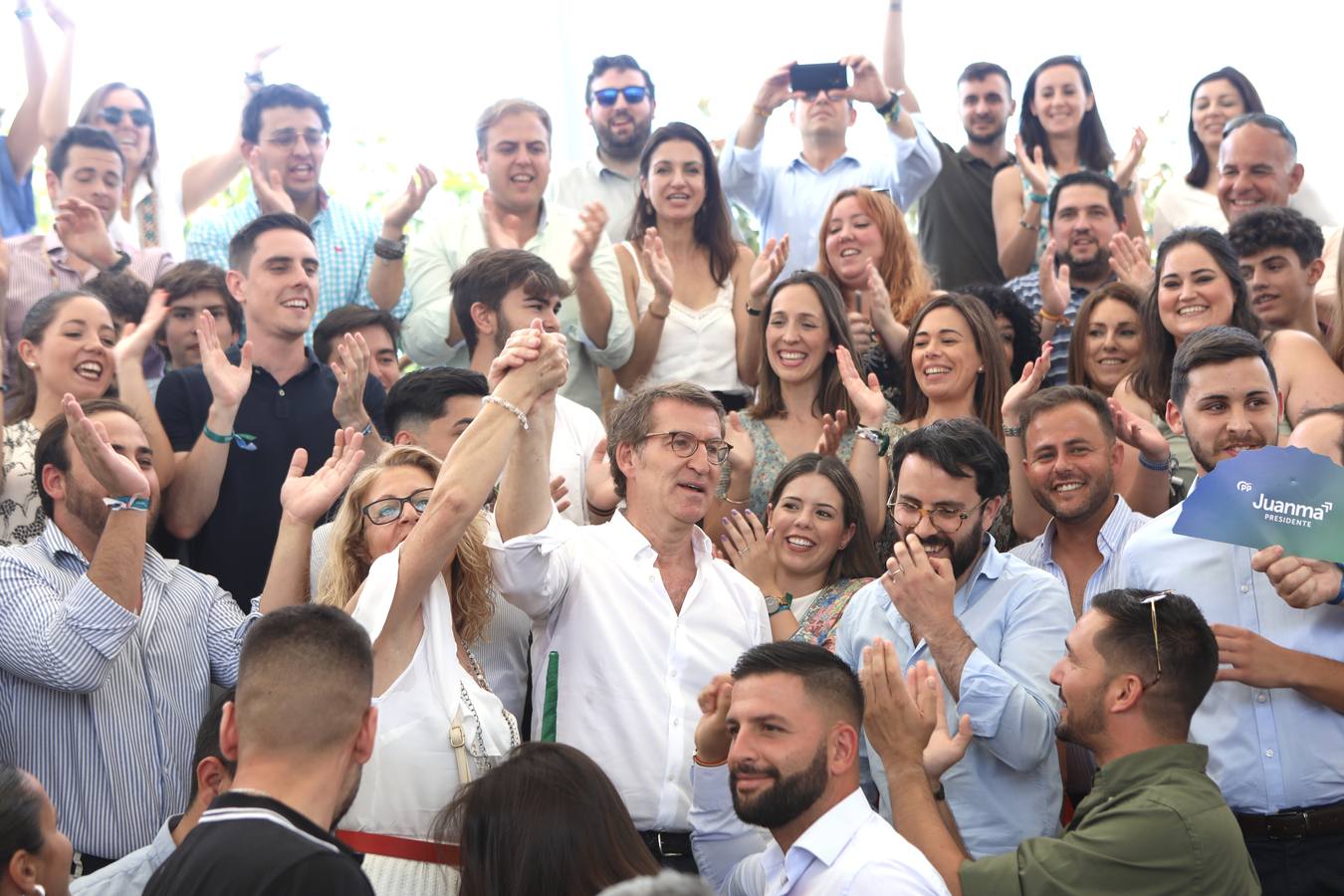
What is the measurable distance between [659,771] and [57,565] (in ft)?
6.31

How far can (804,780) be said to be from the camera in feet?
11.4

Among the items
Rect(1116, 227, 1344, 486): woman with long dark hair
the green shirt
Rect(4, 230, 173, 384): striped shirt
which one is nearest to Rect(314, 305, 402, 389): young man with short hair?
Rect(4, 230, 173, 384): striped shirt

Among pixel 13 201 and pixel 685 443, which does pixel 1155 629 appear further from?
pixel 13 201

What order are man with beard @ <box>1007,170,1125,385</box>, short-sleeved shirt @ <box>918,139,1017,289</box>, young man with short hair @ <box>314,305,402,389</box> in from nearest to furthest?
young man with short hair @ <box>314,305,402,389</box> < man with beard @ <box>1007,170,1125,385</box> < short-sleeved shirt @ <box>918,139,1017,289</box>

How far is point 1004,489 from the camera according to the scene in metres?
4.51

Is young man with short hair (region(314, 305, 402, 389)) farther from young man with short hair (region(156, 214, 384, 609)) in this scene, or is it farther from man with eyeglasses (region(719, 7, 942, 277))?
man with eyeglasses (region(719, 7, 942, 277))

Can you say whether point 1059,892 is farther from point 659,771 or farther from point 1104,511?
point 1104,511

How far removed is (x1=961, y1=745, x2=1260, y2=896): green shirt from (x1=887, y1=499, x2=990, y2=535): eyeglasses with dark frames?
3.33ft

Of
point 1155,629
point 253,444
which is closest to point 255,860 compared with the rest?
point 1155,629

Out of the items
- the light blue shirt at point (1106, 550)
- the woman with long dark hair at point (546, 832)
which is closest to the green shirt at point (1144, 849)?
the woman with long dark hair at point (546, 832)

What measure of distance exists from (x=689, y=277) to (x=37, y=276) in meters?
2.88

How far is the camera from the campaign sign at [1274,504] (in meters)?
3.85

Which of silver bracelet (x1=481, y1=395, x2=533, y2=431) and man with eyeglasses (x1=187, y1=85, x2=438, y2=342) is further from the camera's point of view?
man with eyeglasses (x1=187, y1=85, x2=438, y2=342)

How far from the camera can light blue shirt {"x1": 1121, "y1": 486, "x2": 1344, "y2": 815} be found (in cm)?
391
